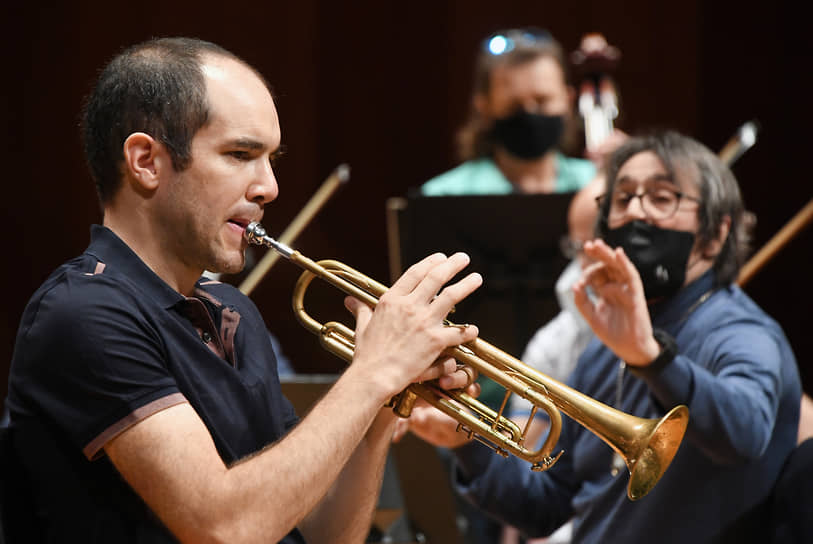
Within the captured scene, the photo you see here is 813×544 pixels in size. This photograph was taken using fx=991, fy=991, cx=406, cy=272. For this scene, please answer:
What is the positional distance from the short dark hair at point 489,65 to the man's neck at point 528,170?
0.07m

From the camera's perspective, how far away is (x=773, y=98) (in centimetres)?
473

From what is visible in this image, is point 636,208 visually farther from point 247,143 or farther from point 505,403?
point 247,143

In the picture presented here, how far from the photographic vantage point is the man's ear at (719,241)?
2.32 meters

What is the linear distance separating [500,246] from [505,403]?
5.20ft

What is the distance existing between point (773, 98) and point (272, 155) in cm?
376

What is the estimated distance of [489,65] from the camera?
410 cm

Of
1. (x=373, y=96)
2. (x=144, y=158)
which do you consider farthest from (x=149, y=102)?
(x=373, y=96)

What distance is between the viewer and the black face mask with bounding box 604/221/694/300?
7.38 ft

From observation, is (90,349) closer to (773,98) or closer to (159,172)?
(159,172)

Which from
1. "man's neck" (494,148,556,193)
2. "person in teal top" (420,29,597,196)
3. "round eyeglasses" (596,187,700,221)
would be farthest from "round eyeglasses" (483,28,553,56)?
"round eyeglasses" (596,187,700,221)

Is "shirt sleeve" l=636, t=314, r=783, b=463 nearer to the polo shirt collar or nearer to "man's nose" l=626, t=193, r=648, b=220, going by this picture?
"man's nose" l=626, t=193, r=648, b=220

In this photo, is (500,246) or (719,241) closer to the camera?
(719,241)

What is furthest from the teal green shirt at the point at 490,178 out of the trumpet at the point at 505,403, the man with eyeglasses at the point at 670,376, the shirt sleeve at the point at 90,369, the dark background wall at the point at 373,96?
the shirt sleeve at the point at 90,369

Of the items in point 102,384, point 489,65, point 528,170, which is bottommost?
point 102,384
